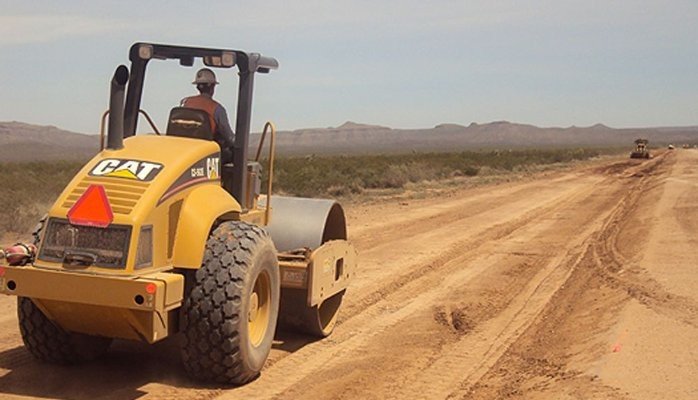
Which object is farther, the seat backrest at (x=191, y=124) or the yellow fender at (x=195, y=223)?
the seat backrest at (x=191, y=124)

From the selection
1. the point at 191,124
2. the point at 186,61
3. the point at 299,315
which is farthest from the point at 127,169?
the point at 299,315

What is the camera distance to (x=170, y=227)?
6273 millimetres

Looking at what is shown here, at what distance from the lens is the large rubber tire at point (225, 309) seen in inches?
245

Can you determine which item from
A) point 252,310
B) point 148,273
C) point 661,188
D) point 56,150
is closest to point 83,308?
point 148,273

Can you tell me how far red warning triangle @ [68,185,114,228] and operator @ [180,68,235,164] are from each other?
1534 millimetres

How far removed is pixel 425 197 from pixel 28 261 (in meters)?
21.6

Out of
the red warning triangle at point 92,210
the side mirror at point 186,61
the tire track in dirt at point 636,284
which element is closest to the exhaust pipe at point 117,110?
the red warning triangle at point 92,210

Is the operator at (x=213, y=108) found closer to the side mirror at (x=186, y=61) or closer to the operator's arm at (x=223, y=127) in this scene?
the operator's arm at (x=223, y=127)

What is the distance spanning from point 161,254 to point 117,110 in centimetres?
127

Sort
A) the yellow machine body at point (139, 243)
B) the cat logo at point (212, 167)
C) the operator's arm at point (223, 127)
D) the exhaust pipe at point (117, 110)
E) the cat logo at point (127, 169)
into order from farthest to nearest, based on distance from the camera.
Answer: the operator's arm at point (223, 127) < the cat logo at point (212, 167) < the exhaust pipe at point (117, 110) < the cat logo at point (127, 169) < the yellow machine body at point (139, 243)

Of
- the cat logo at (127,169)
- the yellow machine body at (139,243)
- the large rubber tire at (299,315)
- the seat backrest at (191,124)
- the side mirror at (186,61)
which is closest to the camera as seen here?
the yellow machine body at (139,243)

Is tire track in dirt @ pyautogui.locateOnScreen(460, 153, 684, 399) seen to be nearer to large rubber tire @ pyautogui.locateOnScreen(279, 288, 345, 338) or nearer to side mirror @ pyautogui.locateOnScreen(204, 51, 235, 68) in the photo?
large rubber tire @ pyautogui.locateOnScreen(279, 288, 345, 338)

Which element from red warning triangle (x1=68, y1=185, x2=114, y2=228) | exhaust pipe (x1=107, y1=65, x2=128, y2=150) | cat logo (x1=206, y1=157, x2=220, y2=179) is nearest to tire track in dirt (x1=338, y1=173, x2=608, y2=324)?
cat logo (x1=206, y1=157, x2=220, y2=179)

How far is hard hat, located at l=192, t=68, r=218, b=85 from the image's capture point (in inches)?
295
